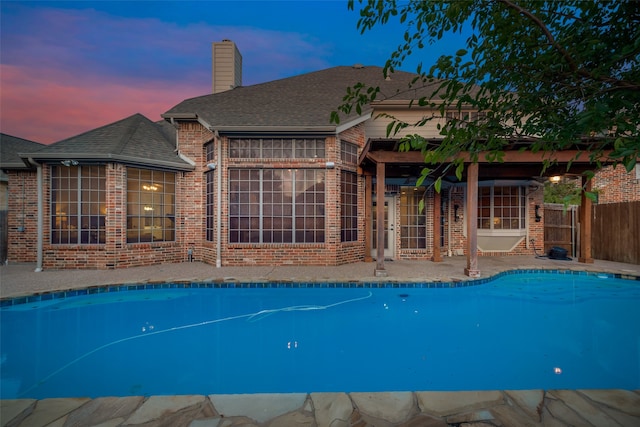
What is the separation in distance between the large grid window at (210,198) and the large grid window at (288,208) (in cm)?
91

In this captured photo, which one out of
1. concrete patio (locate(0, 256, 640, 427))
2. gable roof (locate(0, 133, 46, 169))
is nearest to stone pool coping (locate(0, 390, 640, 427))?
concrete patio (locate(0, 256, 640, 427))

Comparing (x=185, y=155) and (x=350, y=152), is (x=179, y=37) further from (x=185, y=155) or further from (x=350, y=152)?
(x=350, y=152)

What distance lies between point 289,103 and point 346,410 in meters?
9.34

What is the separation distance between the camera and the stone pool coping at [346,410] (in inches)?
79.2

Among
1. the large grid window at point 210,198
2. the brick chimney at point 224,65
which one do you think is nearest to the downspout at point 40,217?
the large grid window at point 210,198

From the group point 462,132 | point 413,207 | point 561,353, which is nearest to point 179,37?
point 413,207

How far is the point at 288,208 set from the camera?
27.7ft

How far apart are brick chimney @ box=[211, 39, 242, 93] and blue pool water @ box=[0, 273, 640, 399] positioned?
29.1 ft

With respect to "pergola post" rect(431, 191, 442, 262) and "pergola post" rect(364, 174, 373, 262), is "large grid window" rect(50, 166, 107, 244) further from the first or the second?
"pergola post" rect(431, 191, 442, 262)

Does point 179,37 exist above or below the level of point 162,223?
above

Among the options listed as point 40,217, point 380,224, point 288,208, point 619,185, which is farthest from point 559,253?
point 40,217

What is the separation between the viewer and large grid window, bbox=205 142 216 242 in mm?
8820

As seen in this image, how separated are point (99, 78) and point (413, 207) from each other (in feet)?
46.3

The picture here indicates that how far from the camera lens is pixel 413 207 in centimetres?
1023
